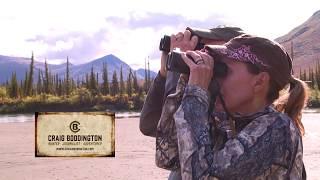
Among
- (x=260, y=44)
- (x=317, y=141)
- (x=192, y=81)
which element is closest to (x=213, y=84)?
(x=192, y=81)

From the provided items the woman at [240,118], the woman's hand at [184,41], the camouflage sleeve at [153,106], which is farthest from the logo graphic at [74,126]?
the woman at [240,118]

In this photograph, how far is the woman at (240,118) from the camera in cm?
221

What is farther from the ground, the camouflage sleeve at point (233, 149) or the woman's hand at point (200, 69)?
the woman's hand at point (200, 69)

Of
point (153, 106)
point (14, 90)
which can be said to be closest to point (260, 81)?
point (153, 106)

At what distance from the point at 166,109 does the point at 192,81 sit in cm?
26

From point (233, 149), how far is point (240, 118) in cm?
19

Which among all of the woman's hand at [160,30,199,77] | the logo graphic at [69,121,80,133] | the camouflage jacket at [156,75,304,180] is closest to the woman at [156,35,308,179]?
the camouflage jacket at [156,75,304,180]

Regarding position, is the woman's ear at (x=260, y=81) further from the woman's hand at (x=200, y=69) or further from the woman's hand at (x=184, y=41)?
the woman's hand at (x=184, y=41)

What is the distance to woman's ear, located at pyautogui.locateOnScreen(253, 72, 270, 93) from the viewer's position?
2371 millimetres

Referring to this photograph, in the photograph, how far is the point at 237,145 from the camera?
2.23 m

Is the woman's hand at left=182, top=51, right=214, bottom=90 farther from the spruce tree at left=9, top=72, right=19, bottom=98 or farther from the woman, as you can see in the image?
the spruce tree at left=9, top=72, right=19, bottom=98

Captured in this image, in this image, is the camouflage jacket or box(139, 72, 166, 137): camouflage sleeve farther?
box(139, 72, 166, 137): camouflage sleeve

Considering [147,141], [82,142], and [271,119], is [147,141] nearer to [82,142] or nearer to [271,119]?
[82,142]

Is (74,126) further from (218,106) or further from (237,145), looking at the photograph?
(237,145)
